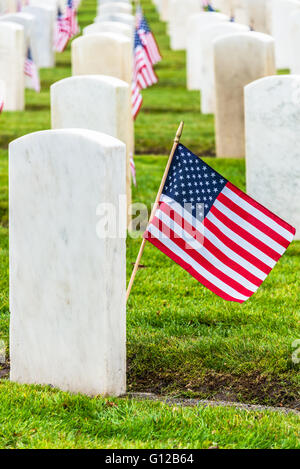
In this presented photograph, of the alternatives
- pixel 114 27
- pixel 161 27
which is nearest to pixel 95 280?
pixel 114 27

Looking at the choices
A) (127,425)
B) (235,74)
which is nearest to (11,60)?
(235,74)

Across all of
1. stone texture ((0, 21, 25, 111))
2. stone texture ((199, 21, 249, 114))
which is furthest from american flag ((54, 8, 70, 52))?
stone texture ((199, 21, 249, 114))

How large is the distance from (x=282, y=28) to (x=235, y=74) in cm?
676

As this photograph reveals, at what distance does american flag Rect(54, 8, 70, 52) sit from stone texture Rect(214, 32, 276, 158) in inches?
313

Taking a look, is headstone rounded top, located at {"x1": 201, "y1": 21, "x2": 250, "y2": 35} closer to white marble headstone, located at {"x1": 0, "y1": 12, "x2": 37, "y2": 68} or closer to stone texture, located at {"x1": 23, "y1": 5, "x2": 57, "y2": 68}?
white marble headstone, located at {"x1": 0, "y1": 12, "x2": 37, "y2": 68}

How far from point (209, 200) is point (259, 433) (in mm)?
1336

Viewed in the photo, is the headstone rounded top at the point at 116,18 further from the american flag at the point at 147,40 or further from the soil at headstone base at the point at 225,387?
the soil at headstone base at the point at 225,387

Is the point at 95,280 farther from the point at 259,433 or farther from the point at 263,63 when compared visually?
the point at 263,63

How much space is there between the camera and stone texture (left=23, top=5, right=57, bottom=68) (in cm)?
1745

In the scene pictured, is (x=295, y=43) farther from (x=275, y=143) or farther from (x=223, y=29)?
(x=275, y=143)

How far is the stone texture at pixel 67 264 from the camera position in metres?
4.37

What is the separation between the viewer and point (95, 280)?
4.39m

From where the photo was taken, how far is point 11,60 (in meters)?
13.3

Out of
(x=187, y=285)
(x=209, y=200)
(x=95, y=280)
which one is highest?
(x=209, y=200)
